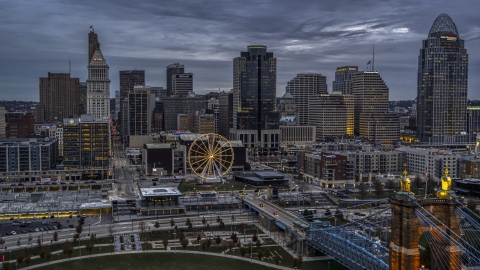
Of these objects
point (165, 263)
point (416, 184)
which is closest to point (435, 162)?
point (416, 184)

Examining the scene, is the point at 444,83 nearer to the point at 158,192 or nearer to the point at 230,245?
the point at 158,192

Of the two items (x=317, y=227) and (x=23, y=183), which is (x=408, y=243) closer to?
(x=317, y=227)

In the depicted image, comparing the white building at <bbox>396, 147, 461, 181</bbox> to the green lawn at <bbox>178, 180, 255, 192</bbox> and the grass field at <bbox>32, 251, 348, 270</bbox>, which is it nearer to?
the green lawn at <bbox>178, 180, 255, 192</bbox>

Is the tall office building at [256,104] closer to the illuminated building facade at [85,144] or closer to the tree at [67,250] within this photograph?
the illuminated building facade at [85,144]

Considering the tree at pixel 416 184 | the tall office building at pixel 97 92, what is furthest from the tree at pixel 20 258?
the tall office building at pixel 97 92

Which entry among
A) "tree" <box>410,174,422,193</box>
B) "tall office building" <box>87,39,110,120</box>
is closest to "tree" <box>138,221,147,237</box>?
"tree" <box>410,174,422,193</box>

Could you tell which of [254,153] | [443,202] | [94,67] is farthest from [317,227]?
[94,67]
